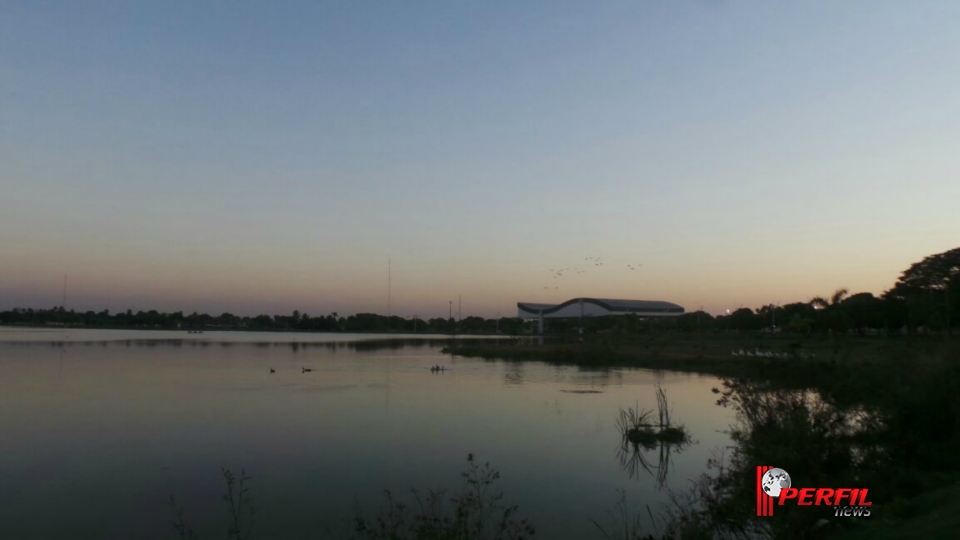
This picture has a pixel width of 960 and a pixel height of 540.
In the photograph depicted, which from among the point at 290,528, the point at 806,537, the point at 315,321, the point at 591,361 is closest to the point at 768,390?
the point at 806,537

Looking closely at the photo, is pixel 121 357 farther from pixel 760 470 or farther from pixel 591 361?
pixel 760 470

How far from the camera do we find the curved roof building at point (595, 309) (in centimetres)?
8338

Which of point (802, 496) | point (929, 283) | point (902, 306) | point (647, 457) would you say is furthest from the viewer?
point (902, 306)

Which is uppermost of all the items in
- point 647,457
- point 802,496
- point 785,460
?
point 785,460

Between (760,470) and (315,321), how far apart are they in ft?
478

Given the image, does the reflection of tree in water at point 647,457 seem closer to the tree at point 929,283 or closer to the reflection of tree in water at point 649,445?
the reflection of tree in water at point 649,445

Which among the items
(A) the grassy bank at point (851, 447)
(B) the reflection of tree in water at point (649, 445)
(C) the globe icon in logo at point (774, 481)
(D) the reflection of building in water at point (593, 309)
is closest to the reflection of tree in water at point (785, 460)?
(A) the grassy bank at point (851, 447)

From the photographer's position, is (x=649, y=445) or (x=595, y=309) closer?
(x=649, y=445)

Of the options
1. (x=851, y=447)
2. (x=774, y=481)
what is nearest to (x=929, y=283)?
(x=851, y=447)

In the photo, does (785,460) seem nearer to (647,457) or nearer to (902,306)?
(647,457)

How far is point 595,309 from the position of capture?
8375 centimetres

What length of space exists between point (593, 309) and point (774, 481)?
75951 millimetres

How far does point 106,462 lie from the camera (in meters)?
13.9

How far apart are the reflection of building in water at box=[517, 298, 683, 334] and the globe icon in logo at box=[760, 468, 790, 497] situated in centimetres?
7399
